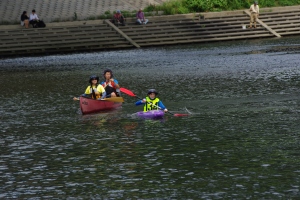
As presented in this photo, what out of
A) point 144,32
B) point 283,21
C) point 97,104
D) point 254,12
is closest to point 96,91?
point 97,104

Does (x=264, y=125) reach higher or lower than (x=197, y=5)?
lower

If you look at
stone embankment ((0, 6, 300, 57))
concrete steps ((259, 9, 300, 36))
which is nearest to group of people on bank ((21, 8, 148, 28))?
stone embankment ((0, 6, 300, 57))

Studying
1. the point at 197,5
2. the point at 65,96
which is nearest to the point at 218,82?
the point at 65,96

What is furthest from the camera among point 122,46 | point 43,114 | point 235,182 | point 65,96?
point 122,46

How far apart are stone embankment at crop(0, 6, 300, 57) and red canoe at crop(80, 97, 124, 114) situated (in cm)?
2729

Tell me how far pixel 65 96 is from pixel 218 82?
647 centimetres

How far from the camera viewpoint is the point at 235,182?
48.1 ft

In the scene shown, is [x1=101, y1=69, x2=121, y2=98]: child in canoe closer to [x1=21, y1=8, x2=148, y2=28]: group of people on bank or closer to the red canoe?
the red canoe

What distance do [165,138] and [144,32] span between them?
35.9 m

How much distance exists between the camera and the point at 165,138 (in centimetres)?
1989

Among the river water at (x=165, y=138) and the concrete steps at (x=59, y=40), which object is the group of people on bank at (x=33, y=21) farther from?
the river water at (x=165, y=138)

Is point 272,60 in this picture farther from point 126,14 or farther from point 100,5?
point 100,5

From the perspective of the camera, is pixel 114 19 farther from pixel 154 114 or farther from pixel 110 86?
pixel 154 114

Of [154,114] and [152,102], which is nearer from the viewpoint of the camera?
[154,114]
